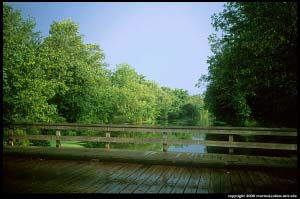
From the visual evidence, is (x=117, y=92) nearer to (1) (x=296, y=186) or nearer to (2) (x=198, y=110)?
(1) (x=296, y=186)

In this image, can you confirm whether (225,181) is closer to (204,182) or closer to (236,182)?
(236,182)

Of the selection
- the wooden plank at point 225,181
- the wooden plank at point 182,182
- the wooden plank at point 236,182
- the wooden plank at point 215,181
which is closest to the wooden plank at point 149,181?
the wooden plank at point 182,182

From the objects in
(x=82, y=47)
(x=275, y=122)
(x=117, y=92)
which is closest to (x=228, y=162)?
(x=275, y=122)

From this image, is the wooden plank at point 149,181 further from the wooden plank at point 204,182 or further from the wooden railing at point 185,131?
the wooden railing at point 185,131

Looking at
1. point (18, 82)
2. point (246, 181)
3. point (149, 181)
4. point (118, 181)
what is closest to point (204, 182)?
point (246, 181)

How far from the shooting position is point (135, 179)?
6.40 metres

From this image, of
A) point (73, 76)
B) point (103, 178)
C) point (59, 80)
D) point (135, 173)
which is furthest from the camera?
point (73, 76)

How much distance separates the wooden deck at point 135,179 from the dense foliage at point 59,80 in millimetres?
7989

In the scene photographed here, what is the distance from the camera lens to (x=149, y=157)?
26.7ft

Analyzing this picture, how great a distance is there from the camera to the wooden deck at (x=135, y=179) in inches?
221

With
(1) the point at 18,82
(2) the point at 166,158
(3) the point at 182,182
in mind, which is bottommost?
(3) the point at 182,182

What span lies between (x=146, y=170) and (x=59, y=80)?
64.9 ft

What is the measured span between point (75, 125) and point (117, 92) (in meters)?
34.3

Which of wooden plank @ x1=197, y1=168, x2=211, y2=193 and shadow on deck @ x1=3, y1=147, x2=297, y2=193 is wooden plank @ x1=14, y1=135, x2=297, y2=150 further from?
wooden plank @ x1=197, y1=168, x2=211, y2=193
